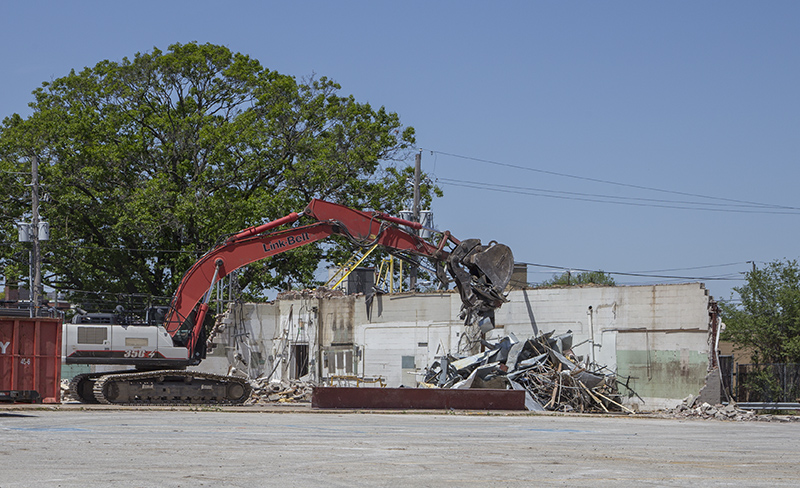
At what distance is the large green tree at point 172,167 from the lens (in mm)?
43906

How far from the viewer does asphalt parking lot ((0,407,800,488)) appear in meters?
11.0

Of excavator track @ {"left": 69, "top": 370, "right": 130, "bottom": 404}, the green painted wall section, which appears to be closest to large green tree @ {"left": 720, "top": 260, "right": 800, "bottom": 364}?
the green painted wall section

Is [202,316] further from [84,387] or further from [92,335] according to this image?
[84,387]

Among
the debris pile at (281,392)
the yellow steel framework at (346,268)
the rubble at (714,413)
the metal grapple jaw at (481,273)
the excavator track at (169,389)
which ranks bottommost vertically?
the rubble at (714,413)

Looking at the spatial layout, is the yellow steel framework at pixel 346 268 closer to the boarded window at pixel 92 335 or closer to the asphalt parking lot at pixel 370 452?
the boarded window at pixel 92 335

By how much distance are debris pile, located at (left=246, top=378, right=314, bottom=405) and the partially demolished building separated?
61.0 inches

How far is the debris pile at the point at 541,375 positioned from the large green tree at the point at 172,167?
16267 mm

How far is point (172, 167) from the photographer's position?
45.8m

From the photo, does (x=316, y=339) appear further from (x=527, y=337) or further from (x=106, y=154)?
(x=106, y=154)

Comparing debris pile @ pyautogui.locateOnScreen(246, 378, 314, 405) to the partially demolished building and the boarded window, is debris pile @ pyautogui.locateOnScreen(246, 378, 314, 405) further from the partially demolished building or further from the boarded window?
the boarded window

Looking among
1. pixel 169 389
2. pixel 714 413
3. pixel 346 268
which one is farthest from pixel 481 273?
pixel 346 268

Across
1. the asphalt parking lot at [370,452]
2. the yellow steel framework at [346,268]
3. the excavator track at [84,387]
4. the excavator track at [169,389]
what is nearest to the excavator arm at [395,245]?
the excavator track at [169,389]

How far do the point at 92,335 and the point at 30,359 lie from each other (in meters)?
4.94

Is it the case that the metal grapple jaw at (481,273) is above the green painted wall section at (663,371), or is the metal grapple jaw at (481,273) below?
above
